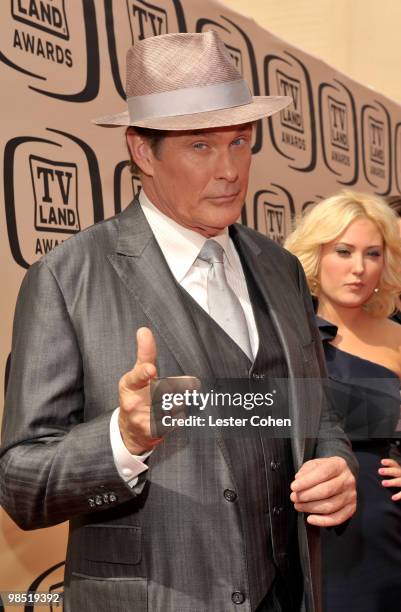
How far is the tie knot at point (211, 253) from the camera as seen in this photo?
65.2 inches

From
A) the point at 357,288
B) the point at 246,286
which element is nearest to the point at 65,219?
the point at 357,288

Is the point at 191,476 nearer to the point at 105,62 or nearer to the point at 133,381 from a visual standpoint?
the point at 133,381

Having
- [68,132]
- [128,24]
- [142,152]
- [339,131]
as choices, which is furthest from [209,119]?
[339,131]

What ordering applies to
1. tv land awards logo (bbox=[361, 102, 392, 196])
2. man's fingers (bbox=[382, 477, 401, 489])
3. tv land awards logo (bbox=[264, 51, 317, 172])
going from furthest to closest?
tv land awards logo (bbox=[361, 102, 392, 196])
tv land awards logo (bbox=[264, 51, 317, 172])
man's fingers (bbox=[382, 477, 401, 489])

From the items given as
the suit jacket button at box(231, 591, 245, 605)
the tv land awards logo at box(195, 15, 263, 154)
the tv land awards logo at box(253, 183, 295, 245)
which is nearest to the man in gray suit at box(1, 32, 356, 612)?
the suit jacket button at box(231, 591, 245, 605)

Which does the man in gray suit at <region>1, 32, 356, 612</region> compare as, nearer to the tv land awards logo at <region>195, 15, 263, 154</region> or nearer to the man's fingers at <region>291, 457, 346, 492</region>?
the man's fingers at <region>291, 457, 346, 492</region>

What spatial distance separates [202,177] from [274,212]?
240cm

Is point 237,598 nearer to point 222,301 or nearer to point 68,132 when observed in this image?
point 222,301

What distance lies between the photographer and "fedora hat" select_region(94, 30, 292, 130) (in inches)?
63.5

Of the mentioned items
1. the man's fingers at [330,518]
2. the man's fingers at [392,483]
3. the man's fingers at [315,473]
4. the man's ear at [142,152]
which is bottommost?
the man's fingers at [392,483]

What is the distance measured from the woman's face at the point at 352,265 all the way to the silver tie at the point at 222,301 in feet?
3.73

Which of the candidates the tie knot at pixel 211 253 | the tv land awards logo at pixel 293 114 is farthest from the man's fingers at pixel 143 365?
the tv land awards logo at pixel 293 114

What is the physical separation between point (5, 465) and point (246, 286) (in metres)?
0.61

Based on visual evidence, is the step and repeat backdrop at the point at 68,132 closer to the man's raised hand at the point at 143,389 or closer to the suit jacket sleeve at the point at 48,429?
the suit jacket sleeve at the point at 48,429
